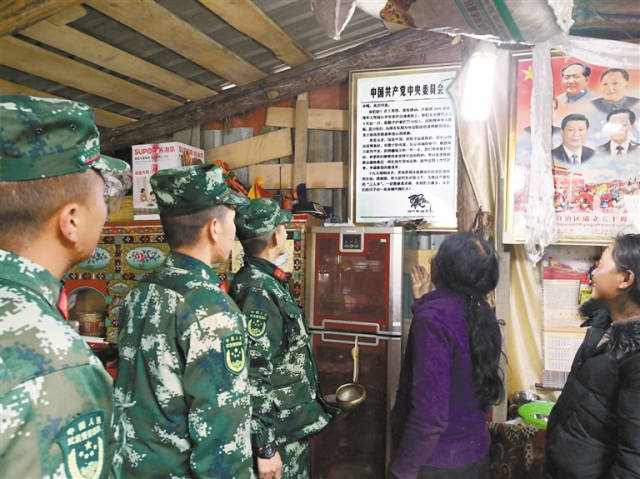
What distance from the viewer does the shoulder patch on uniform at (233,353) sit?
1.49 metres

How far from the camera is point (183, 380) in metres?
1.50

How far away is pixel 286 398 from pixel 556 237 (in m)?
2.57

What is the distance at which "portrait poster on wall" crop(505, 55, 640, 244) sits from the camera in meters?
3.67

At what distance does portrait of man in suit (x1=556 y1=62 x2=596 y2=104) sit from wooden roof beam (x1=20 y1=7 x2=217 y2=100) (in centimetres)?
307

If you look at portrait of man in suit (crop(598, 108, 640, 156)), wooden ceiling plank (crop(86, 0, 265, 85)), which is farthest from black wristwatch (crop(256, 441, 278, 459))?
portrait of man in suit (crop(598, 108, 640, 156))

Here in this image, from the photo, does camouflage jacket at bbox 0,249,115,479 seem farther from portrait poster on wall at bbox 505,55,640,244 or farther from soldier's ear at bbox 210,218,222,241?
portrait poster on wall at bbox 505,55,640,244

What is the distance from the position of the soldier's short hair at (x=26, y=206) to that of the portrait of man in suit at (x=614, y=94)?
3977 mm

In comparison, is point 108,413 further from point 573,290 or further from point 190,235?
point 573,290

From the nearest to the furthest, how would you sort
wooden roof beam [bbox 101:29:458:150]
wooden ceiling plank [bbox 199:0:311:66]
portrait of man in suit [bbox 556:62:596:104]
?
1. wooden ceiling plank [bbox 199:0:311:66]
2. portrait of man in suit [bbox 556:62:596:104]
3. wooden roof beam [bbox 101:29:458:150]

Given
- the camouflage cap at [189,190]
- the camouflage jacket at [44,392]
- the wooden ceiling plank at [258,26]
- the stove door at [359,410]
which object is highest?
the wooden ceiling plank at [258,26]

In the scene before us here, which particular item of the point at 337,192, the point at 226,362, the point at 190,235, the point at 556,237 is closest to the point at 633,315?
the point at 226,362

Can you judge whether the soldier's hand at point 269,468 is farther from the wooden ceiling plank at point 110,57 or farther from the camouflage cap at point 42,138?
the wooden ceiling plank at point 110,57

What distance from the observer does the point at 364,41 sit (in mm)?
4305

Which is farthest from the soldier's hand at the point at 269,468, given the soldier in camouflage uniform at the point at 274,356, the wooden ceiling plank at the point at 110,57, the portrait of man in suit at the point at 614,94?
the portrait of man in suit at the point at 614,94
